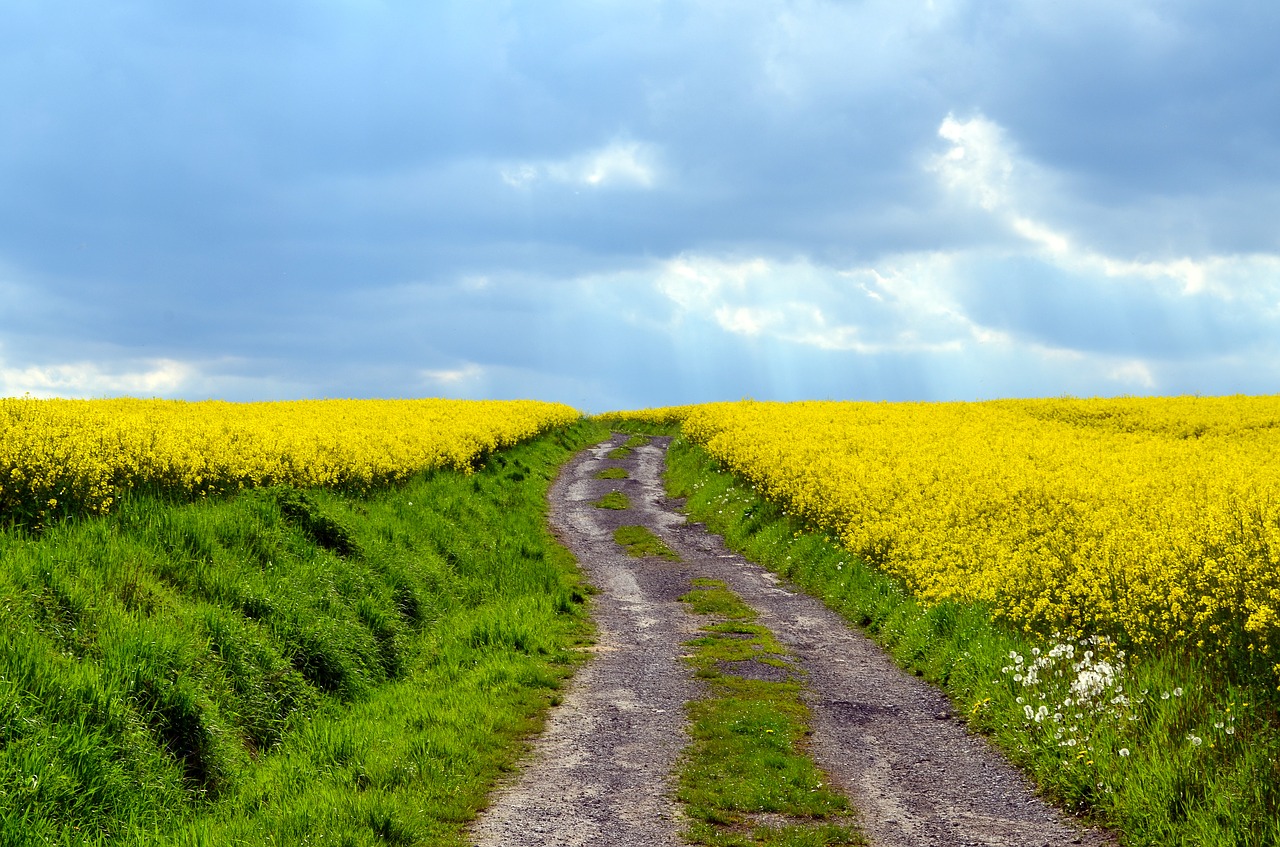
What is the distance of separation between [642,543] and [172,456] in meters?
13.8

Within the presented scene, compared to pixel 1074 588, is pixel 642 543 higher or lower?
lower

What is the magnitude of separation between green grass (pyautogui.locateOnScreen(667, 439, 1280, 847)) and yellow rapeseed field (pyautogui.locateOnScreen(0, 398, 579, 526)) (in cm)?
1390

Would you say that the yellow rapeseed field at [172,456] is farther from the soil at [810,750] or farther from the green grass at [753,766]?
the green grass at [753,766]

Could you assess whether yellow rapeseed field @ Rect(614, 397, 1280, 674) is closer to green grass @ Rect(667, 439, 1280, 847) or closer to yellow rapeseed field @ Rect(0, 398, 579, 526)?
green grass @ Rect(667, 439, 1280, 847)

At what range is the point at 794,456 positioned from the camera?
102 feet

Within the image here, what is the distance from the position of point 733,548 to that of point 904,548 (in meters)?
8.01

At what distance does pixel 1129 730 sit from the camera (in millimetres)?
10453

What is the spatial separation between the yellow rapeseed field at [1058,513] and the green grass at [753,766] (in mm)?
4418

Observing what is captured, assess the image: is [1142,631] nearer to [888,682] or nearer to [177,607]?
[888,682]

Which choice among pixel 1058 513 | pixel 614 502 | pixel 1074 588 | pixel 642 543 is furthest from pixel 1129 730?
pixel 614 502

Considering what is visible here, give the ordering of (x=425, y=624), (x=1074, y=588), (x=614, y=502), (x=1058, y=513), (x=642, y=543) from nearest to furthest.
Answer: (x=1074, y=588) < (x=425, y=624) < (x=1058, y=513) < (x=642, y=543) < (x=614, y=502)

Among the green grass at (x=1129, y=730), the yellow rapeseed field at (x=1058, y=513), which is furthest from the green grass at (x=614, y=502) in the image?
the green grass at (x=1129, y=730)

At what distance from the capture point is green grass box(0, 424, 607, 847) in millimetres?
8906

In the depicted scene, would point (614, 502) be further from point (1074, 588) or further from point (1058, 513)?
point (1074, 588)
